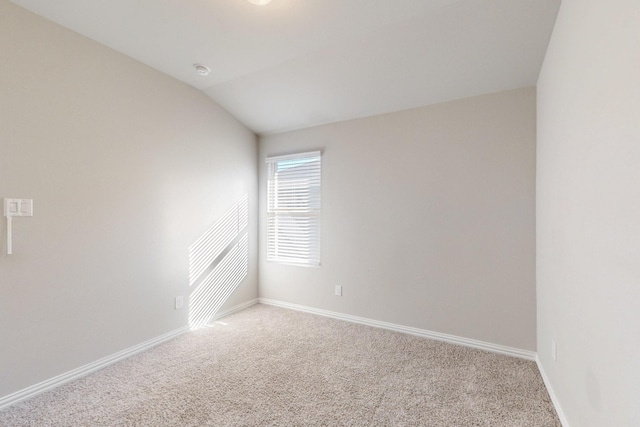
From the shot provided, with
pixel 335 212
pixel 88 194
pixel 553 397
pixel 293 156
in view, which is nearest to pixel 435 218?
pixel 335 212

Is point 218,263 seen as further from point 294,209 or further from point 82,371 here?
point 82,371

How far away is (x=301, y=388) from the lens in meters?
2.02

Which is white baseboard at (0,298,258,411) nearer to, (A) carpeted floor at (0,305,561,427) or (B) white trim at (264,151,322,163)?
(A) carpeted floor at (0,305,561,427)

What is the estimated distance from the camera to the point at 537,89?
236 cm

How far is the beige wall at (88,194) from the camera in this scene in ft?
6.24

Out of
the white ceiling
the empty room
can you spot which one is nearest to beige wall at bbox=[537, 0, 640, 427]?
the empty room

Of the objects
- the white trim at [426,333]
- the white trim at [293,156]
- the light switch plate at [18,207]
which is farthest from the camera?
the white trim at [293,156]

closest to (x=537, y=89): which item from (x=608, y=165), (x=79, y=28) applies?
(x=608, y=165)

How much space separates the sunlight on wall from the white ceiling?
1.55 metres

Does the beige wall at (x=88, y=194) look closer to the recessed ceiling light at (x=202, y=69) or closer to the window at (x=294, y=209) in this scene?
the recessed ceiling light at (x=202, y=69)

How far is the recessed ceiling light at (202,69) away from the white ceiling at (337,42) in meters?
0.05

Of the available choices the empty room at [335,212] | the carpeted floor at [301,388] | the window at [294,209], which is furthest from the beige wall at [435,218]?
the carpeted floor at [301,388]

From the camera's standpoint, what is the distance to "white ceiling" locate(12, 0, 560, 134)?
75.5 inches

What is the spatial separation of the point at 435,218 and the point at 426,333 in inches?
44.8
